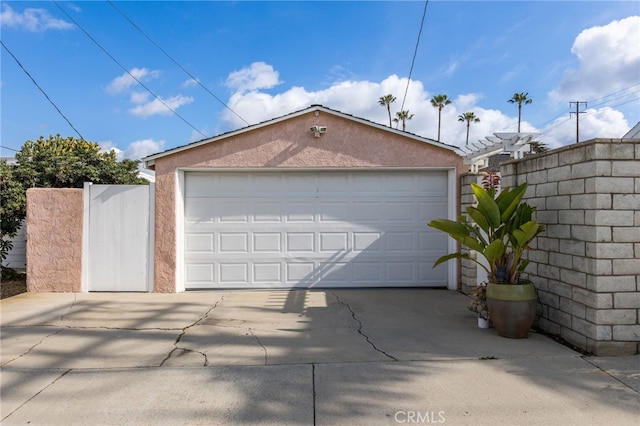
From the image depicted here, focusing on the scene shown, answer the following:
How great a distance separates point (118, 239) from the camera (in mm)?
7973

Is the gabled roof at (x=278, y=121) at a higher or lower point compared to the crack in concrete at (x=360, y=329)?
higher

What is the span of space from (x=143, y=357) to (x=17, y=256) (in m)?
9.06

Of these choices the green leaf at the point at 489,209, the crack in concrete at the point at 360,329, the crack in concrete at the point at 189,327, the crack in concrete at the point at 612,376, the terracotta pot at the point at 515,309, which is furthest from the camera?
the green leaf at the point at 489,209

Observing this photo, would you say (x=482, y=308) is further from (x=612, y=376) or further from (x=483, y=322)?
(x=612, y=376)

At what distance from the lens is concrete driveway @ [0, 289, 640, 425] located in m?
3.12

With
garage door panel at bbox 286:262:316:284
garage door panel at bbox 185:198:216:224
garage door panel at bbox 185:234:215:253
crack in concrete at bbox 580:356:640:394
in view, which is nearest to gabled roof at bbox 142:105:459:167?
garage door panel at bbox 185:198:216:224

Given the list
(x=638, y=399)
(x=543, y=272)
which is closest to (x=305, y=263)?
(x=543, y=272)

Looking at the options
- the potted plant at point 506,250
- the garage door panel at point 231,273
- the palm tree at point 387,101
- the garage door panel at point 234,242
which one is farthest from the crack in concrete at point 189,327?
the palm tree at point 387,101

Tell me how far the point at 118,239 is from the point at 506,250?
282 inches

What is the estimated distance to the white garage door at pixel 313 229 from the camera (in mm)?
8305

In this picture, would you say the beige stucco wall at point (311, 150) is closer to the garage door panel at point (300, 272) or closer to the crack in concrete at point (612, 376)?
the garage door panel at point (300, 272)

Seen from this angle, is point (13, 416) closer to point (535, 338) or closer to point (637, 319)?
point (535, 338)

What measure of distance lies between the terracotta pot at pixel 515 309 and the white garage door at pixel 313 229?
345cm
